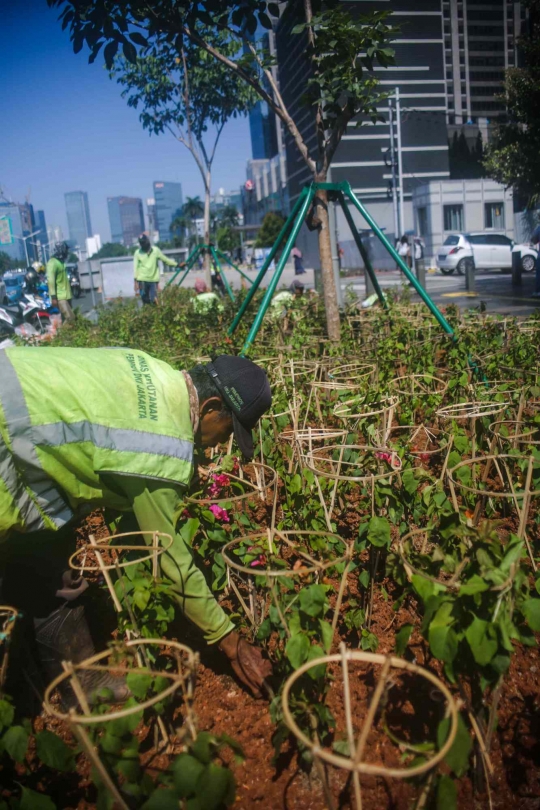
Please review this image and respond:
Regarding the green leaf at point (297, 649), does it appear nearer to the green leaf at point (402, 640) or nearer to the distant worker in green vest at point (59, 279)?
the green leaf at point (402, 640)

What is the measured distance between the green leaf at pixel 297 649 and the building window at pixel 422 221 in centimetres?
4163

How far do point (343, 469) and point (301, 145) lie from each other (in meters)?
4.09

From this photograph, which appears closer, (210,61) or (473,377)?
(473,377)

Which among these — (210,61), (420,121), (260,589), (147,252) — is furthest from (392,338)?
(420,121)

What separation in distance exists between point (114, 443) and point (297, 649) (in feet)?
2.46

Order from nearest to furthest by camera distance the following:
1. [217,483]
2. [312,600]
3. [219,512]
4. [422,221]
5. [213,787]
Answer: [213,787] < [312,600] < [219,512] < [217,483] < [422,221]

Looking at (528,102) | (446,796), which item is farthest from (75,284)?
(446,796)

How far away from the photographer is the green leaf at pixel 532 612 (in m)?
1.54

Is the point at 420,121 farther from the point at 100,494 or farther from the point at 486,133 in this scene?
the point at 100,494

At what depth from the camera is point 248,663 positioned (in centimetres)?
210

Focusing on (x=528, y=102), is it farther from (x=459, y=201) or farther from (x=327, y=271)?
(x=459, y=201)

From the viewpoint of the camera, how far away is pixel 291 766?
1.90 meters

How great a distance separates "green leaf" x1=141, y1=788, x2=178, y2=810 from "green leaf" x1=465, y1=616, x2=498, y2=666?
0.65 meters

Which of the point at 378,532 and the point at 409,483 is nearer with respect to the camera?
the point at 378,532
